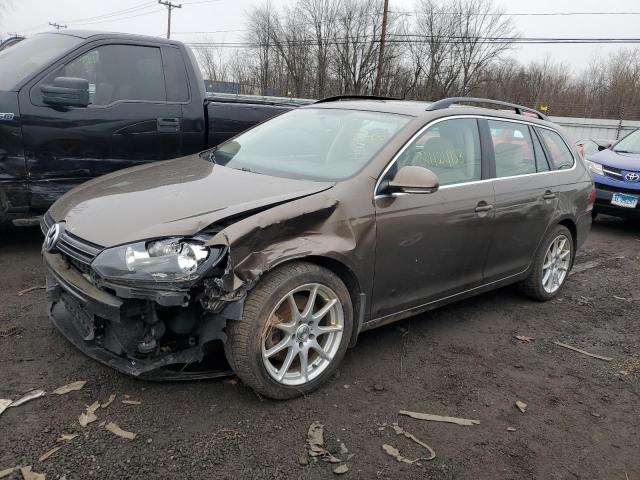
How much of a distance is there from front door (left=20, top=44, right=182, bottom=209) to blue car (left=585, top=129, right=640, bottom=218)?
624 centimetres

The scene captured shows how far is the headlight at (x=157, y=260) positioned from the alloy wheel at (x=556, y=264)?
3459 mm

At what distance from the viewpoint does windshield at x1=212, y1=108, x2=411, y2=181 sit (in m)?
3.39

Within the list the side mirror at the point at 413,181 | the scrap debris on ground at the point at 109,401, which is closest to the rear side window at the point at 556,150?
the side mirror at the point at 413,181

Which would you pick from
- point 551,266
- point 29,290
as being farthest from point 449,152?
point 29,290

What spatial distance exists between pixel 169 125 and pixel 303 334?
3245 millimetres

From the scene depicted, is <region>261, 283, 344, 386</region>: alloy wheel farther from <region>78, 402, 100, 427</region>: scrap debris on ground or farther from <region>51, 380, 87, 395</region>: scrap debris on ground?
<region>51, 380, 87, 395</region>: scrap debris on ground

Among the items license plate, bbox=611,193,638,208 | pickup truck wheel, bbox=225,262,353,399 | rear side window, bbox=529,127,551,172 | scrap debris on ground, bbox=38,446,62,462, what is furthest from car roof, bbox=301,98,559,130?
license plate, bbox=611,193,638,208

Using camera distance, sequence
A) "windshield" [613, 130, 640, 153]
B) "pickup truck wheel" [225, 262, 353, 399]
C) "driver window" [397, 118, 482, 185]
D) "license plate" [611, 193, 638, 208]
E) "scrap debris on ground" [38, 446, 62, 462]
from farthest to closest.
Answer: "windshield" [613, 130, 640, 153] → "license plate" [611, 193, 638, 208] → "driver window" [397, 118, 482, 185] → "pickup truck wheel" [225, 262, 353, 399] → "scrap debris on ground" [38, 446, 62, 462]

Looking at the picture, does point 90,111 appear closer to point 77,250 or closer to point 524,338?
point 77,250

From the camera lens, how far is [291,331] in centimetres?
290

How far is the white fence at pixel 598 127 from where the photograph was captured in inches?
1129

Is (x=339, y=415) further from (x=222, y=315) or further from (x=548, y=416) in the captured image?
(x=548, y=416)

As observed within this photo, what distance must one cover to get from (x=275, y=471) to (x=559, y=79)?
50.8m

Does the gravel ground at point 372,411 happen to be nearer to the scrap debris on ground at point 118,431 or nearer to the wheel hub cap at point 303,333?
the scrap debris on ground at point 118,431
